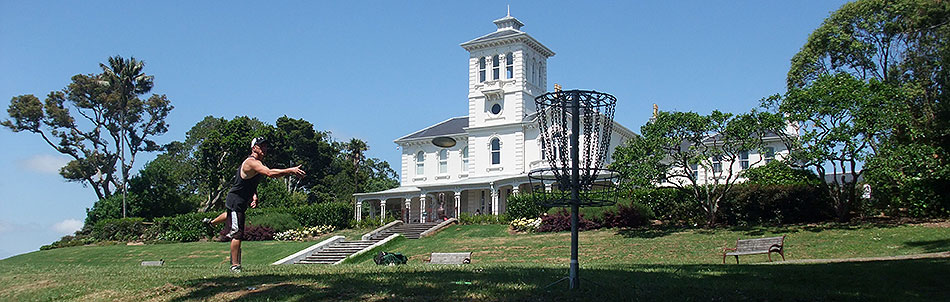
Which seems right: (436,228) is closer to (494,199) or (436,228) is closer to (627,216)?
(494,199)

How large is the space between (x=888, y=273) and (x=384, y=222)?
35.9m

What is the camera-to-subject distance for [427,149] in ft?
173

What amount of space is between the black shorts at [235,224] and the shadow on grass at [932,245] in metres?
18.7

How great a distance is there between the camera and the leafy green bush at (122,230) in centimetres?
4919

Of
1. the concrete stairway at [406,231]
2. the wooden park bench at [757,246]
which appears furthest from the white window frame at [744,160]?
the wooden park bench at [757,246]

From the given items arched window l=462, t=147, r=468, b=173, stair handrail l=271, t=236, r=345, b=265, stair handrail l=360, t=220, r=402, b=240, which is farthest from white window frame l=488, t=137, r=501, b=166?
stair handrail l=271, t=236, r=345, b=265

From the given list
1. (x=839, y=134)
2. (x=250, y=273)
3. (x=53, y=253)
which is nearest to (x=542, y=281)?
(x=250, y=273)

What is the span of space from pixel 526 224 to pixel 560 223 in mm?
2030

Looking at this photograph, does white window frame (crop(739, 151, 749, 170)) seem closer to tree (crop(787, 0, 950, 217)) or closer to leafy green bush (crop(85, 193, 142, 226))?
tree (crop(787, 0, 950, 217))

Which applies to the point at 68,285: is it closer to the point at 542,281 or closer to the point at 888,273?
the point at 542,281

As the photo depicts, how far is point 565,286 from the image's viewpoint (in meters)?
9.68

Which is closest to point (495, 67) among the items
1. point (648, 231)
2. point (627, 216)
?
point (627, 216)

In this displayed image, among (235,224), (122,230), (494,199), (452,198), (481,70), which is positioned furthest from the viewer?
(452,198)

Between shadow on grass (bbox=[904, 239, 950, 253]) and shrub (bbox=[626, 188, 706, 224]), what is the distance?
10844 millimetres
